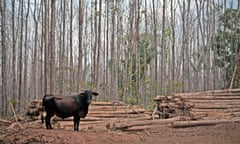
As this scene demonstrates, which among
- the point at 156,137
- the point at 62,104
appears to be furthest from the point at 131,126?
the point at 62,104

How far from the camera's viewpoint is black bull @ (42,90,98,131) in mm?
11070

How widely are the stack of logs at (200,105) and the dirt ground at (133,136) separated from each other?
55.5 inches

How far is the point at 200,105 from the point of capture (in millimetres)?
13641

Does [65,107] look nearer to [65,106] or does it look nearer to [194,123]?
[65,106]

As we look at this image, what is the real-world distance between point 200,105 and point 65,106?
561 cm

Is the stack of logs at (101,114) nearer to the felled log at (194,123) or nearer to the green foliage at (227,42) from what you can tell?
the felled log at (194,123)

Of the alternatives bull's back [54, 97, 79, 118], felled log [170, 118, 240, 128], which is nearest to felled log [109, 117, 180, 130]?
felled log [170, 118, 240, 128]

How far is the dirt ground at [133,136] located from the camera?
29.2ft

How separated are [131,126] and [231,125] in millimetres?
3391

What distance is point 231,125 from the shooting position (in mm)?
11539

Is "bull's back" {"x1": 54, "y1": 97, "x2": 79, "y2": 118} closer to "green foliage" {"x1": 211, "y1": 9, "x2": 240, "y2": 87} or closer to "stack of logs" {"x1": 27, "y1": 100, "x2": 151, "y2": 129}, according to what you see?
"stack of logs" {"x1": 27, "y1": 100, "x2": 151, "y2": 129}

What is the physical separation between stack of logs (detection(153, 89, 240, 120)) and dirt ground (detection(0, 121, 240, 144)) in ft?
4.62

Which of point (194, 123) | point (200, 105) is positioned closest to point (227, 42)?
point (200, 105)

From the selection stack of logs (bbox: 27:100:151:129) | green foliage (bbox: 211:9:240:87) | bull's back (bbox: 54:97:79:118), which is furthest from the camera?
green foliage (bbox: 211:9:240:87)
